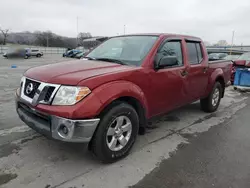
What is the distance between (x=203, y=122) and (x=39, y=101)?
3.50 meters

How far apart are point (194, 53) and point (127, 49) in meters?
1.69

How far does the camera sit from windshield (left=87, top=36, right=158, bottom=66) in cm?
336

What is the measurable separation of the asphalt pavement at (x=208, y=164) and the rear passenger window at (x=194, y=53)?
146 cm

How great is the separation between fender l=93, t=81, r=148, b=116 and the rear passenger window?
5.81 ft

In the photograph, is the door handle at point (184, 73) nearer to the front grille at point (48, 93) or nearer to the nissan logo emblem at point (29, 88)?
the front grille at point (48, 93)

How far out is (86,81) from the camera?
8.23ft

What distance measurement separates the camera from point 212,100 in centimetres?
527

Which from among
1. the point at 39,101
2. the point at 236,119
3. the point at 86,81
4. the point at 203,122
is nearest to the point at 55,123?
the point at 39,101

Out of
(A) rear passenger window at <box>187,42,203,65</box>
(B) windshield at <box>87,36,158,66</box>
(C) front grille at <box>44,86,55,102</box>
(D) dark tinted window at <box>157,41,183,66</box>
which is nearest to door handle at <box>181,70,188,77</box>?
(D) dark tinted window at <box>157,41,183,66</box>

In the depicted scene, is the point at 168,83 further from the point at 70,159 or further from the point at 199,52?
the point at 70,159

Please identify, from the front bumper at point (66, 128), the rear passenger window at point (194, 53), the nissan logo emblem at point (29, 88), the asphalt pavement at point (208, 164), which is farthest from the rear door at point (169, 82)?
the nissan logo emblem at point (29, 88)

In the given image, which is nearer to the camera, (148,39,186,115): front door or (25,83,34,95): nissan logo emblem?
(25,83,34,95): nissan logo emblem

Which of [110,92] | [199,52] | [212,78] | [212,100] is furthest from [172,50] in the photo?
[212,100]

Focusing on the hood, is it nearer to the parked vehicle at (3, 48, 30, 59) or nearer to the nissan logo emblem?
the nissan logo emblem
